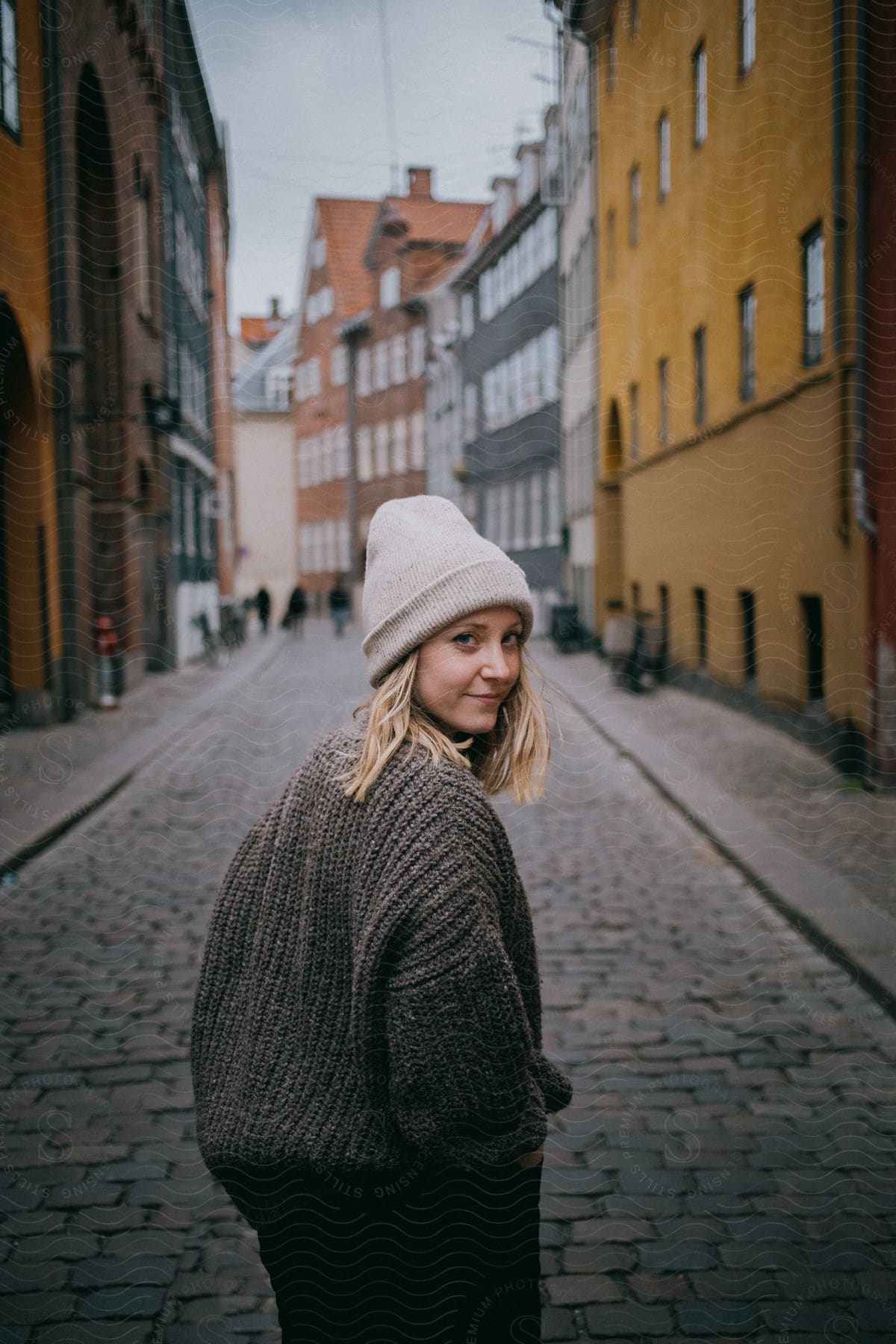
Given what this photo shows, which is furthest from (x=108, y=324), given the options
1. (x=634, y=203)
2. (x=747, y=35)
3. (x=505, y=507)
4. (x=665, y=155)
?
(x=747, y=35)

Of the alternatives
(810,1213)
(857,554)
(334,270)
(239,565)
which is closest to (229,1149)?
(810,1213)

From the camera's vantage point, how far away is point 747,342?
12445 mm

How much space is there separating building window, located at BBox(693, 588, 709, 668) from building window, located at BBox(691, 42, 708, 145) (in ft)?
16.2

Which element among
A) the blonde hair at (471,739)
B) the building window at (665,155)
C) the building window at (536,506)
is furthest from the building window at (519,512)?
the blonde hair at (471,739)

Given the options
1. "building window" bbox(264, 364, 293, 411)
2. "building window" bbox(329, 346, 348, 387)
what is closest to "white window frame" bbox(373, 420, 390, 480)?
"building window" bbox(329, 346, 348, 387)

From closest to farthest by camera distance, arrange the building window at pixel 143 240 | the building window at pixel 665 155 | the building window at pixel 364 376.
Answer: the building window at pixel 364 376
the building window at pixel 665 155
the building window at pixel 143 240

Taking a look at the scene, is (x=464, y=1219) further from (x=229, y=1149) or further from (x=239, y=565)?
(x=239, y=565)

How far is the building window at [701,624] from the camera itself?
47.3ft

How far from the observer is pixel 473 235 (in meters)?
4.20

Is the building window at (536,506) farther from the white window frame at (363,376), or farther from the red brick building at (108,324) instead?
the white window frame at (363,376)

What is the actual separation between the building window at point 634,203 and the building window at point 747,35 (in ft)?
16.8

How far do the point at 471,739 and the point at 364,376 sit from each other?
8390 millimetres

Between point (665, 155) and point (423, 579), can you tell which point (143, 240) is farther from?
point (423, 579)

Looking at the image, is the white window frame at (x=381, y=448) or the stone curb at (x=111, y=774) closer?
the white window frame at (x=381, y=448)
